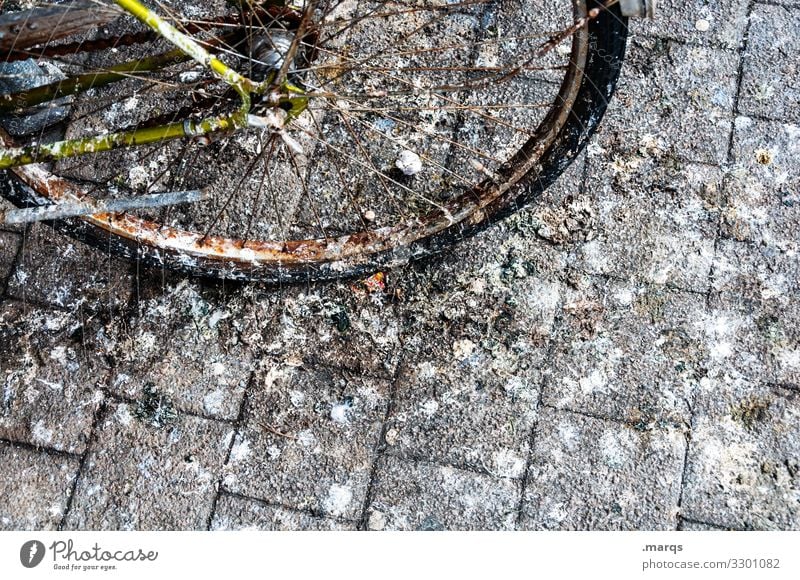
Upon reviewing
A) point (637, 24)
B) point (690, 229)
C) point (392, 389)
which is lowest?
point (392, 389)

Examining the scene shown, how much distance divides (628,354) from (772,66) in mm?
1313

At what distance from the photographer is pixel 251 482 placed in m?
2.78

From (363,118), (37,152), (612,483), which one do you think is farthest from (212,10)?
(612,483)

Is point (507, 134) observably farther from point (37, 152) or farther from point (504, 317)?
point (37, 152)

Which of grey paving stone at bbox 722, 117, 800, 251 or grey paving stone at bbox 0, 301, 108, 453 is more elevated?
grey paving stone at bbox 722, 117, 800, 251

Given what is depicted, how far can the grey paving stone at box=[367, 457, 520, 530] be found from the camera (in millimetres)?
2723

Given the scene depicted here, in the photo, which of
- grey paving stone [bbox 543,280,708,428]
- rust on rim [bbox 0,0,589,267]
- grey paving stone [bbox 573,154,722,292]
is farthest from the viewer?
grey paving stone [bbox 573,154,722,292]

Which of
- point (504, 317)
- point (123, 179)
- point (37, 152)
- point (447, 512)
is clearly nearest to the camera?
point (37, 152)

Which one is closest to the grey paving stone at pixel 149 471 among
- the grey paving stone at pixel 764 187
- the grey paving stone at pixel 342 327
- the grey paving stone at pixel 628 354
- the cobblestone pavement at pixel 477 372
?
the cobblestone pavement at pixel 477 372

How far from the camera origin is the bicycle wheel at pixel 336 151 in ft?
8.64

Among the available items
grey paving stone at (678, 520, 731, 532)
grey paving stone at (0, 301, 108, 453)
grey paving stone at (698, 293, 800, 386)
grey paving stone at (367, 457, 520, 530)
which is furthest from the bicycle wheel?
grey paving stone at (678, 520, 731, 532)

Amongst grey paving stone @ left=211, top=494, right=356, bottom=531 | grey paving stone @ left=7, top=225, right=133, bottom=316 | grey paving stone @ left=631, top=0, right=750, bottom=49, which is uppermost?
grey paving stone @ left=631, top=0, right=750, bottom=49

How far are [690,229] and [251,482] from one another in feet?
6.05

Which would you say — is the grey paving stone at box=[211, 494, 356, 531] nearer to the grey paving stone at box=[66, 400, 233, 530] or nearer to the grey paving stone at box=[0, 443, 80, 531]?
the grey paving stone at box=[66, 400, 233, 530]
